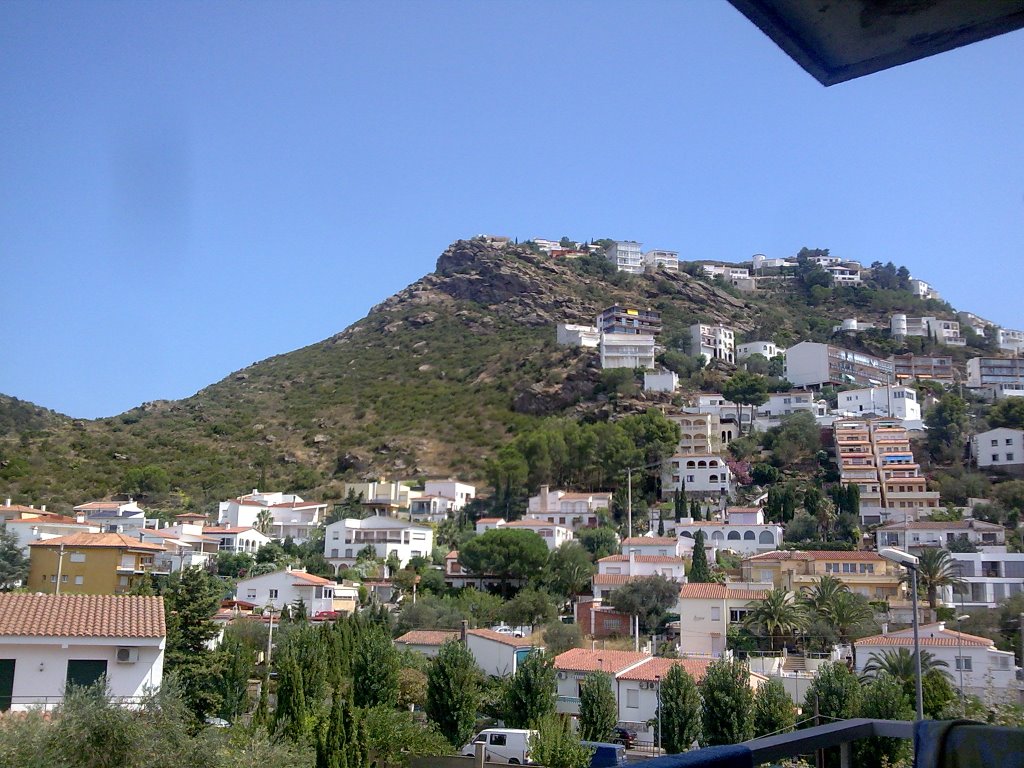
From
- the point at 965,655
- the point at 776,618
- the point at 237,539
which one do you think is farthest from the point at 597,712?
the point at 237,539

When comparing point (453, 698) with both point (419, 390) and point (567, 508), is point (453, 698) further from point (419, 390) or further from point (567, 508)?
point (419, 390)

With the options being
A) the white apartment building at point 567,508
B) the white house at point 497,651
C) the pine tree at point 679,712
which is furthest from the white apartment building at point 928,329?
the pine tree at point 679,712

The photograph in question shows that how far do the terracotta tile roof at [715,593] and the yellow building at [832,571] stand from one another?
361cm

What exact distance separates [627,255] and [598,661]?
4188 inches

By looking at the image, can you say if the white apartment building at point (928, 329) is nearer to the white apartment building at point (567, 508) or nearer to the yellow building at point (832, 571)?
the white apartment building at point (567, 508)

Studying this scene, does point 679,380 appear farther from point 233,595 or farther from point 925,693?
point 925,693

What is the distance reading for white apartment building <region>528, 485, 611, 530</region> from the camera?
56.1 meters

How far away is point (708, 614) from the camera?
3528 centimetres

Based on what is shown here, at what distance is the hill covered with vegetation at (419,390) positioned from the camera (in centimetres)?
7019

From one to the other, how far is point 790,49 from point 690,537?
5029 centimetres

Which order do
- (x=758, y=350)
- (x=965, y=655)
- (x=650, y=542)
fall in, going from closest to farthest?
1. (x=965, y=655)
2. (x=650, y=542)
3. (x=758, y=350)

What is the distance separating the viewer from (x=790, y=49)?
6.72 feet

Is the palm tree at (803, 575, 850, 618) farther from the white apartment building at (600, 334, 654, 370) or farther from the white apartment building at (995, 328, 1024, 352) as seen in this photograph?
the white apartment building at (995, 328, 1024, 352)

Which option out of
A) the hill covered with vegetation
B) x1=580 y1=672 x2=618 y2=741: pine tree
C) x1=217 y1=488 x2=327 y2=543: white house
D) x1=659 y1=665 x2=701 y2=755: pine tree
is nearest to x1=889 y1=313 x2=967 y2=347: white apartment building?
the hill covered with vegetation
